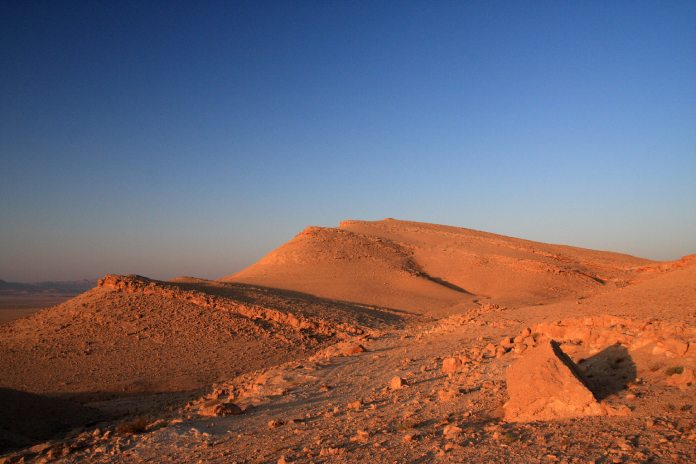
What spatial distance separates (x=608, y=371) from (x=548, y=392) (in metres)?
1.42

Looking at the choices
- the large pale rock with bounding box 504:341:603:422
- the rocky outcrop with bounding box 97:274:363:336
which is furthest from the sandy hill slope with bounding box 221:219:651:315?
the large pale rock with bounding box 504:341:603:422

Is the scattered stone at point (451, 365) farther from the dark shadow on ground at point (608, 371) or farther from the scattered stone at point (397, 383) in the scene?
the dark shadow on ground at point (608, 371)

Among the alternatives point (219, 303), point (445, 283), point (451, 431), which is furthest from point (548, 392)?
point (445, 283)

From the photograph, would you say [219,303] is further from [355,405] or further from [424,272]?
[424,272]

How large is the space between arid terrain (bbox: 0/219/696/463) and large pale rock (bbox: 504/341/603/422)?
2 centimetres

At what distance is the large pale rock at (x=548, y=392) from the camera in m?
5.12

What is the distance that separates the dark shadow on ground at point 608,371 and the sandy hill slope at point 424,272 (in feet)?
50.5

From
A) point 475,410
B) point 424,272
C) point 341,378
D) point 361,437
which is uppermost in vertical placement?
point 424,272

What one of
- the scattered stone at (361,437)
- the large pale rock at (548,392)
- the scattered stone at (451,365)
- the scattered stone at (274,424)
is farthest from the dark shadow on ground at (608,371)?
the scattered stone at (274,424)

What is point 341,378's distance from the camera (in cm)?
924

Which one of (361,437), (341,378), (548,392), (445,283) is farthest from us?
(445,283)

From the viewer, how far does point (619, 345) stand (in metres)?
6.76

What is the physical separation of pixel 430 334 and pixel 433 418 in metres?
6.70

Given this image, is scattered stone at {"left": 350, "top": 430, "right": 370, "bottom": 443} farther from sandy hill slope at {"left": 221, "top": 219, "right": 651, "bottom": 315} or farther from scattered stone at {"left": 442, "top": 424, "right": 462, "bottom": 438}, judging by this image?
sandy hill slope at {"left": 221, "top": 219, "right": 651, "bottom": 315}
